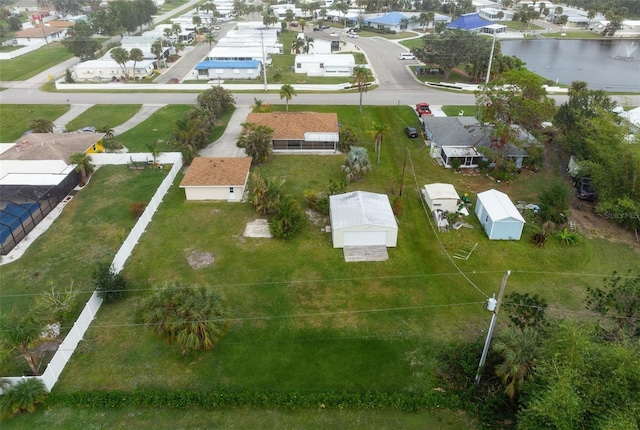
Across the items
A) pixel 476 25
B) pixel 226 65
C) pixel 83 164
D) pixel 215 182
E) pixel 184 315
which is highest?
pixel 476 25

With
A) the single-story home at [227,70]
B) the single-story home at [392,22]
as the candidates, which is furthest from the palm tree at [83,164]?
the single-story home at [392,22]

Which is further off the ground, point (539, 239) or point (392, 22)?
point (392, 22)

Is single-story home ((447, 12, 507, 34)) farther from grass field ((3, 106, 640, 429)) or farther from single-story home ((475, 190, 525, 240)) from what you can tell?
single-story home ((475, 190, 525, 240))

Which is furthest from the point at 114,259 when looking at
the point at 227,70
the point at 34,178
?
the point at 227,70

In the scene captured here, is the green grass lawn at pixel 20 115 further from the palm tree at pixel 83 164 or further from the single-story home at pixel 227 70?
the single-story home at pixel 227 70

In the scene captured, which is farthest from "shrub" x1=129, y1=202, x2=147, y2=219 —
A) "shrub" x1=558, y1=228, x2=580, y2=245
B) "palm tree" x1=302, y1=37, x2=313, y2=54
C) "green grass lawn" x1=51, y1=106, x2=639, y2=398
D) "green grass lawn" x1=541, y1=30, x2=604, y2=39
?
"green grass lawn" x1=541, y1=30, x2=604, y2=39

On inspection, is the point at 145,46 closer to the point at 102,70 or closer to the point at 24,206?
the point at 102,70
